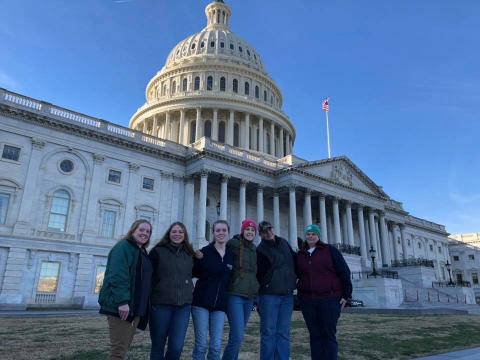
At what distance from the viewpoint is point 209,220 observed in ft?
139

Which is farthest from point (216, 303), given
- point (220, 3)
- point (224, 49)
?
point (220, 3)

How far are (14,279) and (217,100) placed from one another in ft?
126

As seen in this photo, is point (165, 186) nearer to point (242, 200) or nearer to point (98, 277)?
point (242, 200)

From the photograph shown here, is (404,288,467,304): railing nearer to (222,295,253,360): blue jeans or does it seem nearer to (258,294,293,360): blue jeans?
(258,294,293,360): blue jeans

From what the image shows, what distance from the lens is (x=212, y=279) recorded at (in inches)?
243

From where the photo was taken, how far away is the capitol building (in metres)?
29.7

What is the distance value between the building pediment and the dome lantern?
4553 cm

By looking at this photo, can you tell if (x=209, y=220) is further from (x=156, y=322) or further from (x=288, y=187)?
(x=156, y=322)

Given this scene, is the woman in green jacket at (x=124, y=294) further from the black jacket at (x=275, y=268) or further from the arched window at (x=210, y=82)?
the arched window at (x=210, y=82)

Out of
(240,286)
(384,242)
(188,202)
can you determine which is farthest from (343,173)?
(240,286)

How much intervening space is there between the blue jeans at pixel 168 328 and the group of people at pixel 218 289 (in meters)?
0.01

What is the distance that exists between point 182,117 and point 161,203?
23.4 metres

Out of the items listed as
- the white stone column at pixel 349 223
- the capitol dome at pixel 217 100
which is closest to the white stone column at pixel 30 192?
the capitol dome at pixel 217 100

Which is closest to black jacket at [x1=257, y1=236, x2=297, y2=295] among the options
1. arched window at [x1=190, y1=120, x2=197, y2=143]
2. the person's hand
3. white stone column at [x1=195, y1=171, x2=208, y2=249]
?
the person's hand
